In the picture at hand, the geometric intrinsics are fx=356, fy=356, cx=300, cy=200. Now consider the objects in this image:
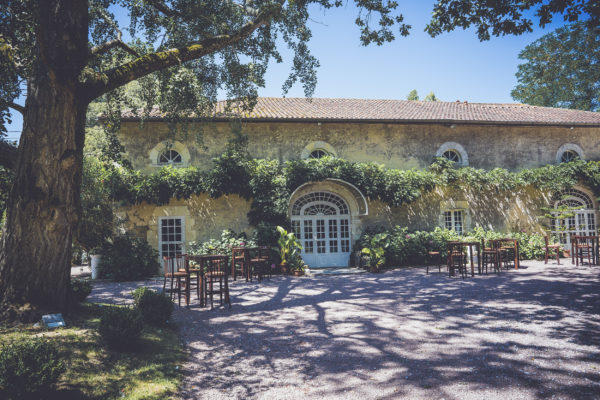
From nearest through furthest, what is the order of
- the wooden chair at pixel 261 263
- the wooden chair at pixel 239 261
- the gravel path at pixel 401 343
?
the gravel path at pixel 401 343 < the wooden chair at pixel 261 263 < the wooden chair at pixel 239 261

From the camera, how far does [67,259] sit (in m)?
5.24

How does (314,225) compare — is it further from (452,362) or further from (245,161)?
(452,362)

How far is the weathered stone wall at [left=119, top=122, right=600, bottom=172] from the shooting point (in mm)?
12953

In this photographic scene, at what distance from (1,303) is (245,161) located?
8240 mm

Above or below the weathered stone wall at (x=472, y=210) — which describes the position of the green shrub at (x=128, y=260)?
below

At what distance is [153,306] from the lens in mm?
5523

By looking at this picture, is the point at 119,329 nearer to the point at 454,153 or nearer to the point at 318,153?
the point at 318,153

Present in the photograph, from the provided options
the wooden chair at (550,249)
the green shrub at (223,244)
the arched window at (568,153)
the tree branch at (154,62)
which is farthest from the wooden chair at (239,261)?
the arched window at (568,153)

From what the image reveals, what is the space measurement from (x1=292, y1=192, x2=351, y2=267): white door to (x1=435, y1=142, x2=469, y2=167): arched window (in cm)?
476

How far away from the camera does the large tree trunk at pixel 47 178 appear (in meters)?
4.82

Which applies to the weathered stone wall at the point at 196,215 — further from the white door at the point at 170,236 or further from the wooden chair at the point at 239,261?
the wooden chair at the point at 239,261

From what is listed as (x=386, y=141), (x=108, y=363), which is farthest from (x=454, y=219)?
(x=108, y=363)

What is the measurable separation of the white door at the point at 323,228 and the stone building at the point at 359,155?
39mm

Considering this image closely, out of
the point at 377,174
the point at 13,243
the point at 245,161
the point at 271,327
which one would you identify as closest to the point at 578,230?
the point at 377,174
